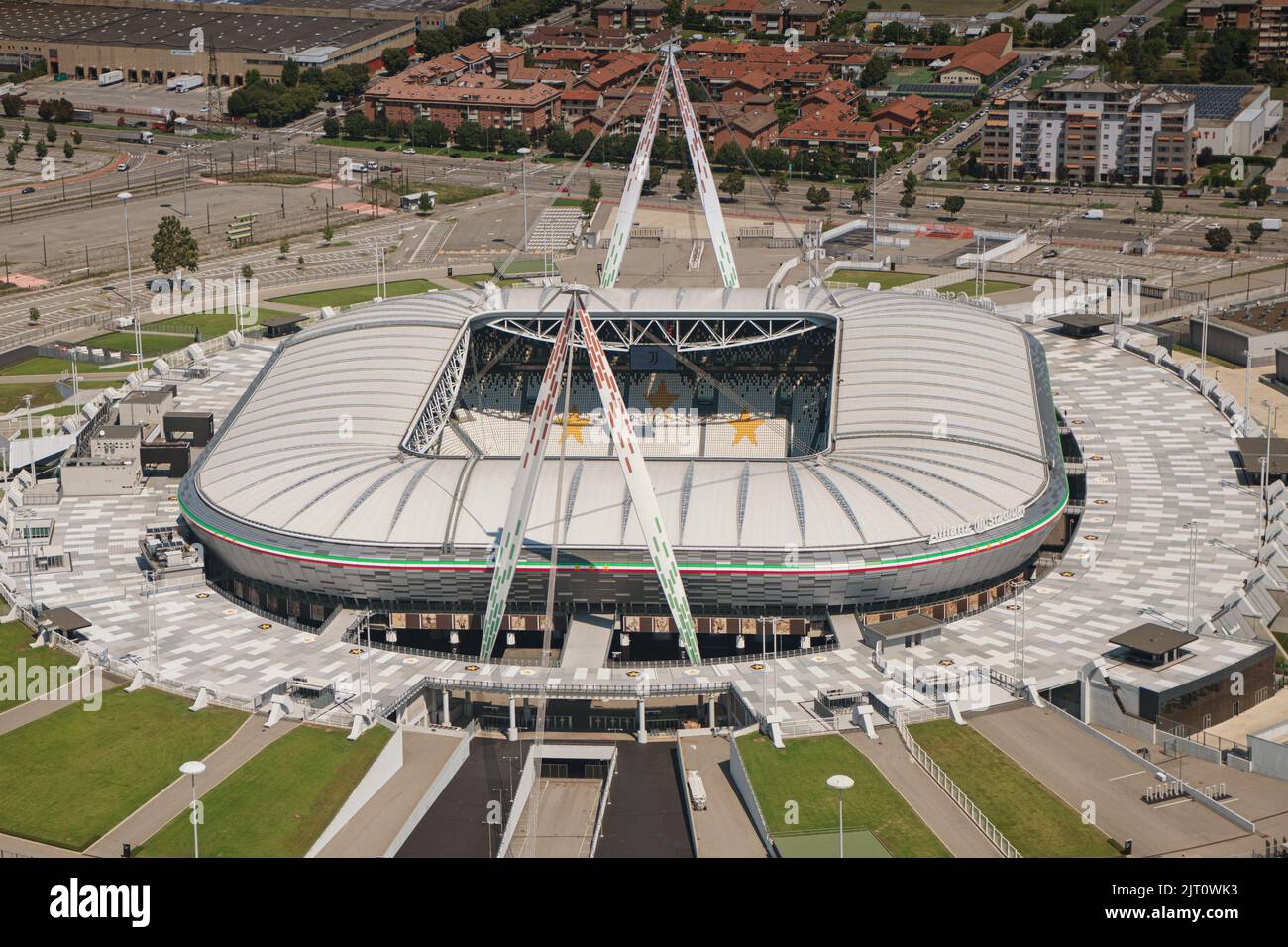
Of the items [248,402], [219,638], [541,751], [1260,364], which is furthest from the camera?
[1260,364]

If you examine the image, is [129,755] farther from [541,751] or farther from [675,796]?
[675,796]

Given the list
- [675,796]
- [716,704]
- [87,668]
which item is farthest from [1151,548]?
[87,668]

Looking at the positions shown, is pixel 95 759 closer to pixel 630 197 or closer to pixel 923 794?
pixel 923 794

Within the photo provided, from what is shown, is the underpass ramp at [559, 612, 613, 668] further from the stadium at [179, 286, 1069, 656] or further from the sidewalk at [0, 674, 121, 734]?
the sidewalk at [0, 674, 121, 734]

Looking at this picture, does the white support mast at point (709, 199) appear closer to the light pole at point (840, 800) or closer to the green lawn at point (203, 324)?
the green lawn at point (203, 324)

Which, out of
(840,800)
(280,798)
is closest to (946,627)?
(840,800)

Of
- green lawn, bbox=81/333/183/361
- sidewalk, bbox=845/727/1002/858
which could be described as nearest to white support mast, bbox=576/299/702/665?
sidewalk, bbox=845/727/1002/858
